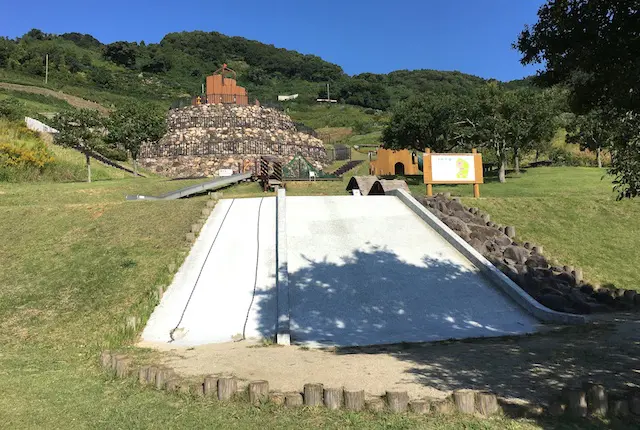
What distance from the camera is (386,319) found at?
9688mm

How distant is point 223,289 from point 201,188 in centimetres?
1484

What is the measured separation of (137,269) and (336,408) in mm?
8179

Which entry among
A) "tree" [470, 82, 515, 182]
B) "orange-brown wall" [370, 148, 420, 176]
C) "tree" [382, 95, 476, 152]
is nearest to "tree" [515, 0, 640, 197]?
"tree" [470, 82, 515, 182]

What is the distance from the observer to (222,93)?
49.9 m

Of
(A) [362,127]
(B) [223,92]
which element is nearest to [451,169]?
(B) [223,92]

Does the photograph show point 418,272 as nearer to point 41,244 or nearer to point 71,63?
point 41,244

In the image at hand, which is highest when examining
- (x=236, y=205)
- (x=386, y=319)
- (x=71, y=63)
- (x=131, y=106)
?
(x=71, y=63)

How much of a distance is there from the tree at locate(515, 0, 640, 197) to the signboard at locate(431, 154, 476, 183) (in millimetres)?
12251

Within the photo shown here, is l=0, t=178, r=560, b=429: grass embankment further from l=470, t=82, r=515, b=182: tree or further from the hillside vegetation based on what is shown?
l=470, t=82, r=515, b=182: tree

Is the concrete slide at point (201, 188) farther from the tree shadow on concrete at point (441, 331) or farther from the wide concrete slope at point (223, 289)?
the tree shadow on concrete at point (441, 331)

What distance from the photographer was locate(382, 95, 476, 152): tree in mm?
38031

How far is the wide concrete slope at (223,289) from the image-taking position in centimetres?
931

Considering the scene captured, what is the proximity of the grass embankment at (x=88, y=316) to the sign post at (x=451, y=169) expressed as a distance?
30.4ft

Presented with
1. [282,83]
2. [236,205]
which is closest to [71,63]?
[282,83]
